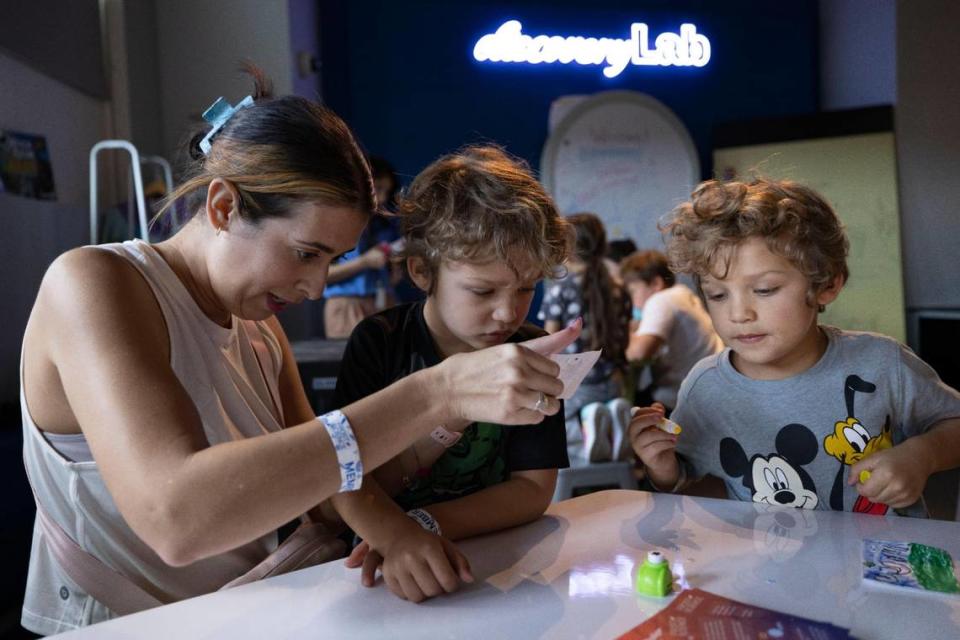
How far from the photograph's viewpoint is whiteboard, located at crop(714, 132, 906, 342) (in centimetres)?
Answer: 511

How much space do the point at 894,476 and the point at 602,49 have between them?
4.79 meters

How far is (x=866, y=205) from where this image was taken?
519 centimetres

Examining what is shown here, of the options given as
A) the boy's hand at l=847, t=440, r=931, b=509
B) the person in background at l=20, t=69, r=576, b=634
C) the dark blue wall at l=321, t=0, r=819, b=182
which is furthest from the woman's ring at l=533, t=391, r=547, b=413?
the dark blue wall at l=321, t=0, r=819, b=182

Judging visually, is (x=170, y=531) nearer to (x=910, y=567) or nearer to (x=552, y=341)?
(x=552, y=341)

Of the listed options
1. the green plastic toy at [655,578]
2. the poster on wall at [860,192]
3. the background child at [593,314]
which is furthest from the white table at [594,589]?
the poster on wall at [860,192]

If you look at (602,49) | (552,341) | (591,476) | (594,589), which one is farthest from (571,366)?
(602,49)

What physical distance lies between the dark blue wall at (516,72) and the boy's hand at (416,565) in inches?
172

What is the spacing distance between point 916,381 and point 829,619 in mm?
754

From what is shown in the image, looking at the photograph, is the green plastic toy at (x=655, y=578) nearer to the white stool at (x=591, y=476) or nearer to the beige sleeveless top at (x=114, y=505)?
the beige sleeveless top at (x=114, y=505)

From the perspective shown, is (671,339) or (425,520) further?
(671,339)

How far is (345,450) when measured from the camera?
89 centimetres

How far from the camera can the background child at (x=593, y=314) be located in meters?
3.45

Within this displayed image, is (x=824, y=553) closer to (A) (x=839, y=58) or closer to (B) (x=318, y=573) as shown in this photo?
(B) (x=318, y=573)

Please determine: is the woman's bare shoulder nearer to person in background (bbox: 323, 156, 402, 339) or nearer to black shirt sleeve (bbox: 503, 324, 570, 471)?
black shirt sleeve (bbox: 503, 324, 570, 471)
